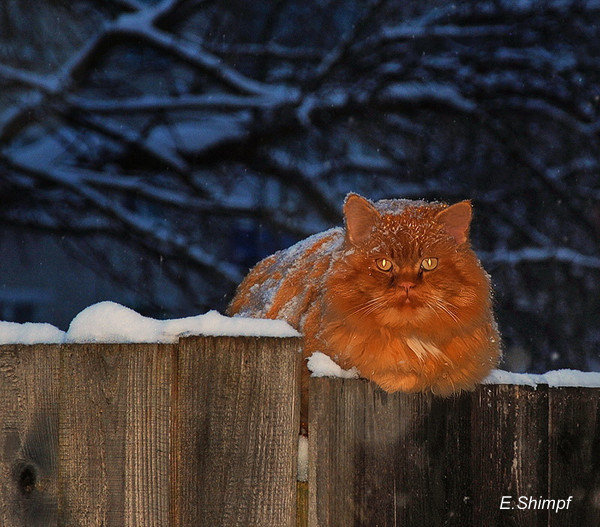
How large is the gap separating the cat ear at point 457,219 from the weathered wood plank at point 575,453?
56cm

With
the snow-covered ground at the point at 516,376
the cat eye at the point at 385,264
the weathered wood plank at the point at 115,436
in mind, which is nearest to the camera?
the weathered wood plank at the point at 115,436

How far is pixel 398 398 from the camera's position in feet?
5.14

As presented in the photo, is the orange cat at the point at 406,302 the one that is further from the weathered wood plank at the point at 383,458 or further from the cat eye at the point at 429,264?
the weathered wood plank at the point at 383,458

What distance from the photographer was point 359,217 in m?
1.98

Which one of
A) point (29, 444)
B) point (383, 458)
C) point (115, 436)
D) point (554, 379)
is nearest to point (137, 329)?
point (115, 436)

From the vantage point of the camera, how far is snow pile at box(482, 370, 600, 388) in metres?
1.62

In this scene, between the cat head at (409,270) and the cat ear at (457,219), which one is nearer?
the cat head at (409,270)

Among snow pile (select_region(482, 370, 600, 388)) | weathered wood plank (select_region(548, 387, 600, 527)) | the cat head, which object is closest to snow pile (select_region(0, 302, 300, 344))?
the cat head

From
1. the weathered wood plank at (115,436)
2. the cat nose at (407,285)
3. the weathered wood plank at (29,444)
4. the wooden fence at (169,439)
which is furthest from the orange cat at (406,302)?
the weathered wood plank at (29,444)

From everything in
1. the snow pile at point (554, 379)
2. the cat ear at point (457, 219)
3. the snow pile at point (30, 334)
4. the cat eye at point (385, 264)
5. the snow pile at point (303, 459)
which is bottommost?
the snow pile at point (303, 459)

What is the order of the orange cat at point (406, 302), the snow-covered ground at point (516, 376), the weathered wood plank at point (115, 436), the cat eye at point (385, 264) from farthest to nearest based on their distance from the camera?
the cat eye at point (385, 264) < the orange cat at point (406, 302) < the snow-covered ground at point (516, 376) < the weathered wood plank at point (115, 436)

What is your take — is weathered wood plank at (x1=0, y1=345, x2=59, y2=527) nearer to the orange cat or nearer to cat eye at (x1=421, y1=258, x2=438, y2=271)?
the orange cat

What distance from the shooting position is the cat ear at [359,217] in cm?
195

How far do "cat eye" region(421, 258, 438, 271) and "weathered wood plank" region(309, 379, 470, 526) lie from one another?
458 mm
